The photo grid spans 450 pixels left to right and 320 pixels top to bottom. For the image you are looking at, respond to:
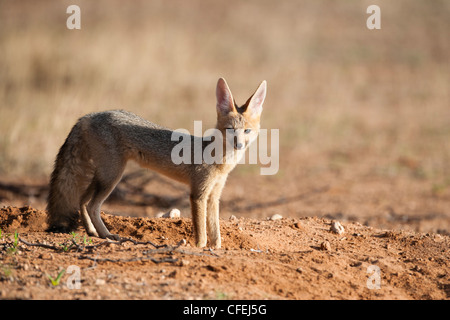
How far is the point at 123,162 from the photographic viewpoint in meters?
5.69

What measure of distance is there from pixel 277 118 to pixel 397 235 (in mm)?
8204

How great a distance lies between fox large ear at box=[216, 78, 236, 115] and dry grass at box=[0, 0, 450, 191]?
4.85 m

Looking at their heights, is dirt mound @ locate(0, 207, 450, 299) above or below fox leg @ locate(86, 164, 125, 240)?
below

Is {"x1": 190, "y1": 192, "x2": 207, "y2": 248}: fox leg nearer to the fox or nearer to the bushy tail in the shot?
the fox

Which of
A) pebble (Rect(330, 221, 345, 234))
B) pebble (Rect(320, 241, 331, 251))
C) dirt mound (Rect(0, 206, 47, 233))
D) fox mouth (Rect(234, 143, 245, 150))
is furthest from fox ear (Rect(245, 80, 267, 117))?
dirt mound (Rect(0, 206, 47, 233))

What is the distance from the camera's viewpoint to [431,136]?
12.7 metres

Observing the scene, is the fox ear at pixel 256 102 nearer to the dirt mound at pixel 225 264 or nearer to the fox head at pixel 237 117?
the fox head at pixel 237 117

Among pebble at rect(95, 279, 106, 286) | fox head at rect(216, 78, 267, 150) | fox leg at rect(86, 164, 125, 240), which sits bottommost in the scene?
pebble at rect(95, 279, 106, 286)

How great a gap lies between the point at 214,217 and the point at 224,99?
1263 millimetres

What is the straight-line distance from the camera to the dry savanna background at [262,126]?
13.4 feet

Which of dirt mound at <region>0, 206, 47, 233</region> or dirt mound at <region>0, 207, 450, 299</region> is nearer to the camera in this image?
dirt mound at <region>0, 207, 450, 299</region>

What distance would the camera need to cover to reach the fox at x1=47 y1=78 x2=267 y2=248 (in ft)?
18.1

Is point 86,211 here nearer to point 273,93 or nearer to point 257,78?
point 273,93
